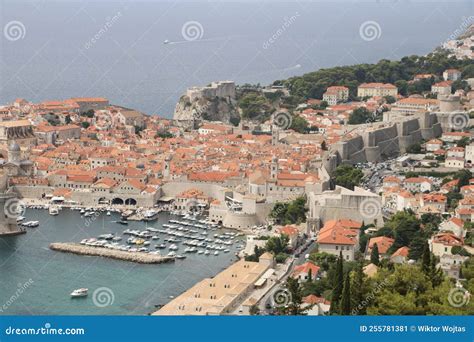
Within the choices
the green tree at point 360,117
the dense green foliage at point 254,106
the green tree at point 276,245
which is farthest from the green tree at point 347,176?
the dense green foliage at point 254,106

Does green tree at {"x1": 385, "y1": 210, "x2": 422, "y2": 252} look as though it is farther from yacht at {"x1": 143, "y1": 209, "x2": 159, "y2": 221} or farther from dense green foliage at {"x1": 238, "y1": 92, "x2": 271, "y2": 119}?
dense green foliage at {"x1": 238, "y1": 92, "x2": 271, "y2": 119}

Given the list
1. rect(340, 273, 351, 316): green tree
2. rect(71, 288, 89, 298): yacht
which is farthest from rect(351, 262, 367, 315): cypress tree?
rect(71, 288, 89, 298): yacht

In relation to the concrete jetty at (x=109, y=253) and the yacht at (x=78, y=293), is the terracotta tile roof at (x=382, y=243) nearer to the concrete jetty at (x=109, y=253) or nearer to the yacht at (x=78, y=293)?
the concrete jetty at (x=109, y=253)

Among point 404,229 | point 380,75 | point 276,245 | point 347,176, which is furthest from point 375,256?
point 380,75

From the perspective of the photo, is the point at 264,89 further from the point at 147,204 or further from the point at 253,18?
the point at 253,18

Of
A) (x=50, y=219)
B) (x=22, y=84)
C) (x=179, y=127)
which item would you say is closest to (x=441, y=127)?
(x=179, y=127)

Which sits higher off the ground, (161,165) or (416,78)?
(416,78)
